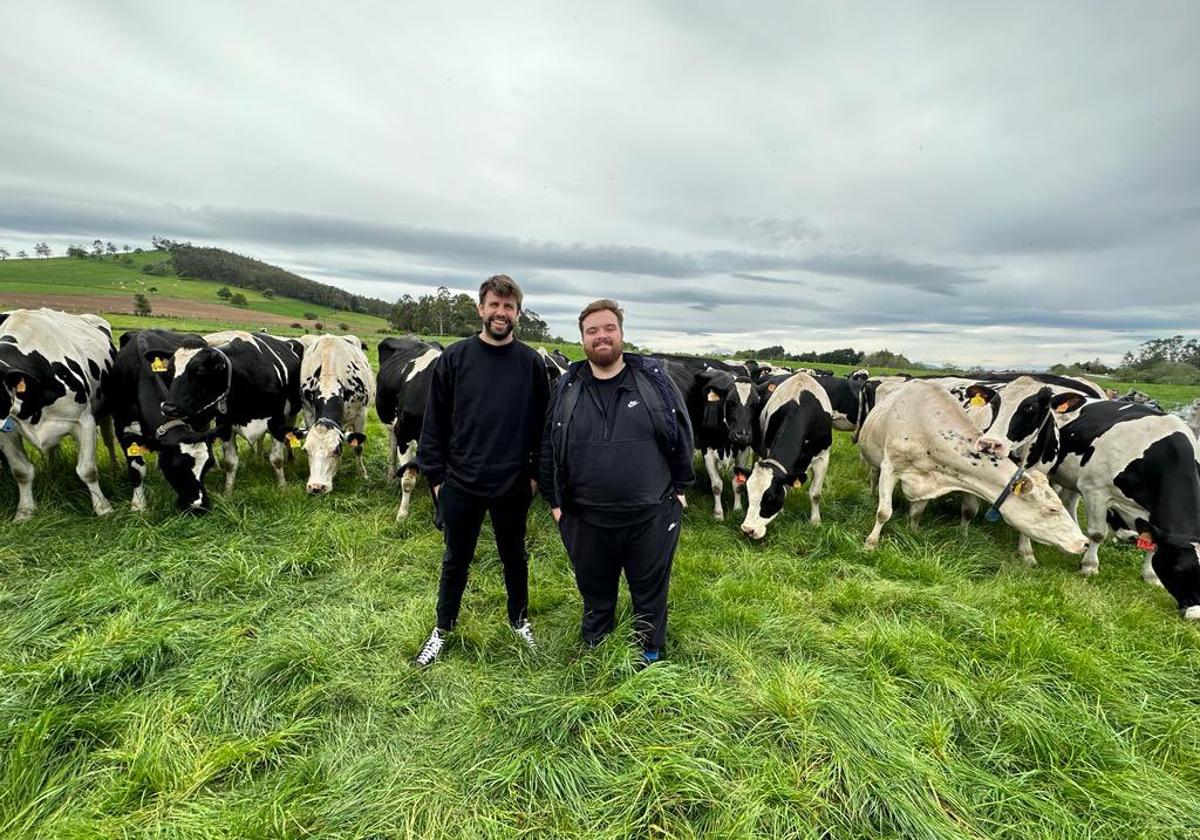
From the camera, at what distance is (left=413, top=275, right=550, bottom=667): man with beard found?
10.5 feet

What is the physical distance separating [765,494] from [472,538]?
3702 mm

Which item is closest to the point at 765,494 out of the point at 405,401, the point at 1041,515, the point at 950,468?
the point at 950,468

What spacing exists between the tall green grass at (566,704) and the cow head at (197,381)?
5.21 ft

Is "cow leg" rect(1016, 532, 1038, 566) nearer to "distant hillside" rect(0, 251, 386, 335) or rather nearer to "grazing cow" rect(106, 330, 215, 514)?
"grazing cow" rect(106, 330, 215, 514)

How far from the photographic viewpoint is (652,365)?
3211 mm

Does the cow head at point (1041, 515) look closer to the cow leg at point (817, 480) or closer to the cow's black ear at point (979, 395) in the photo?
the cow's black ear at point (979, 395)

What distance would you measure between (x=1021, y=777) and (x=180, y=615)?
5.88 metres

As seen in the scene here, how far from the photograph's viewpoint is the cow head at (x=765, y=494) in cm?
588

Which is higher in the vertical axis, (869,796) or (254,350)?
(254,350)

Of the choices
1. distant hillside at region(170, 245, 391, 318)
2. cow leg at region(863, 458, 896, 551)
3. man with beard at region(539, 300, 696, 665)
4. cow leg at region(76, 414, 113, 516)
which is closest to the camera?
man with beard at region(539, 300, 696, 665)

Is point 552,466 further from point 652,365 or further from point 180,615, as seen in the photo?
point 180,615

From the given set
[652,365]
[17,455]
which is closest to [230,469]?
[17,455]

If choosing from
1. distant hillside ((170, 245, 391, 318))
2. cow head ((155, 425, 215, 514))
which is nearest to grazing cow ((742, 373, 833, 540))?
cow head ((155, 425, 215, 514))

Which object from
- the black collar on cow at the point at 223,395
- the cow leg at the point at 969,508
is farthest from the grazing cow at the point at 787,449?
the black collar on cow at the point at 223,395
